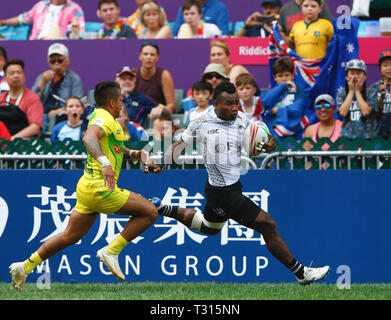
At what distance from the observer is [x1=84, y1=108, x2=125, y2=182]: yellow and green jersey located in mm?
8109

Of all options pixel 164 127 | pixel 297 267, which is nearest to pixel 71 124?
pixel 164 127

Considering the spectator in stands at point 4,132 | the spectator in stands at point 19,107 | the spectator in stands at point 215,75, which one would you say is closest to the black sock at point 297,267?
the spectator in stands at point 215,75

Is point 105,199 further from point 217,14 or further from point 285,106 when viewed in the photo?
point 217,14

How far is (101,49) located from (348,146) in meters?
5.84

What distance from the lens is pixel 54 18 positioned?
1505 centimetres

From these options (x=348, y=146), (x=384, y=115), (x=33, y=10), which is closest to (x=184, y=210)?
(x=348, y=146)

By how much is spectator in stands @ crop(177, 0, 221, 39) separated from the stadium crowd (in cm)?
2

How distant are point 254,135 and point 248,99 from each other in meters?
3.39

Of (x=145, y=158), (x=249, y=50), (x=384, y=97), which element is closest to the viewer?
(x=145, y=158)

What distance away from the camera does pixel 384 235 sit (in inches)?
371

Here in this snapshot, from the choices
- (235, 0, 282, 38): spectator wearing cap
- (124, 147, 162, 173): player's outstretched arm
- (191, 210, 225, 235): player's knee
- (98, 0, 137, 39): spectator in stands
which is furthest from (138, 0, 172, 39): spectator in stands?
(191, 210, 225, 235): player's knee

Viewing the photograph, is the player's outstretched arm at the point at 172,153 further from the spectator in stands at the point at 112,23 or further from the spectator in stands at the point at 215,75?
the spectator in stands at the point at 112,23

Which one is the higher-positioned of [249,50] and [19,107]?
[249,50]

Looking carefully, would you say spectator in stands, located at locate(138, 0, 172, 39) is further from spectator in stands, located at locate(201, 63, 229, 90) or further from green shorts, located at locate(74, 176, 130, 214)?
green shorts, located at locate(74, 176, 130, 214)
